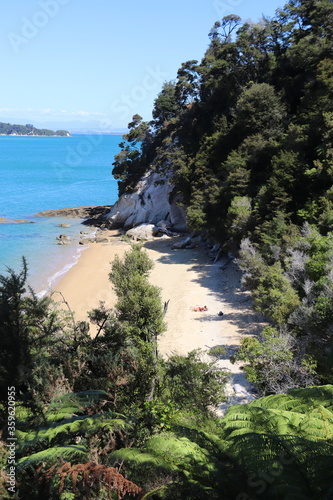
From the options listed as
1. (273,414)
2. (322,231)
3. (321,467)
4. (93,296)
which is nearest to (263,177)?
(322,231)

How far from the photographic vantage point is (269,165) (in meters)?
27.1

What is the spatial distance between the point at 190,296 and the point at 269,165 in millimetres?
11989

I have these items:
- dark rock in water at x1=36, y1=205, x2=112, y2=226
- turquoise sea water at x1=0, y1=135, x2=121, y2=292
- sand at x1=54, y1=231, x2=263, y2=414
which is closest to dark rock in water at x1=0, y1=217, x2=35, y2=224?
turquoise sea water at x1=0, y1=135, x2=121, y2=292

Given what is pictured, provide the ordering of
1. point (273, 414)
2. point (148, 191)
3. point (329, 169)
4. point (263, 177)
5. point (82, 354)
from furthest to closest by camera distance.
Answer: point (148, 191), point (263, 177), point (329, 169), point (82, 354), point (273, 414)

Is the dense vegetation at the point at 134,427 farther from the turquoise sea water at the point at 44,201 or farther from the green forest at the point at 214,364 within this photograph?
the turquoise sea water at the point at 44,201

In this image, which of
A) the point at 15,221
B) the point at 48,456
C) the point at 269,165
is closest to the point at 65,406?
the point at 48,456

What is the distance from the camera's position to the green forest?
4.50 meters

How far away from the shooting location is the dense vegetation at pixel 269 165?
12.5 meters

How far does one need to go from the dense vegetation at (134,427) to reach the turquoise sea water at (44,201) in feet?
55.7

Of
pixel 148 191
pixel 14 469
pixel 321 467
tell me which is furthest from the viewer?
pixel 148 191

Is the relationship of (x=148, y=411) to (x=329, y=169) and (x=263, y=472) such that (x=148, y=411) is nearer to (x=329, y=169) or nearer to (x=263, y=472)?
(x=263, y=472)

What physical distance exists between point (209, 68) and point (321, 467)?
137 feet

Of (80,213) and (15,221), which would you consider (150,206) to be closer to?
(80,213)

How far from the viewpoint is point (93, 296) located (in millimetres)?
23656
